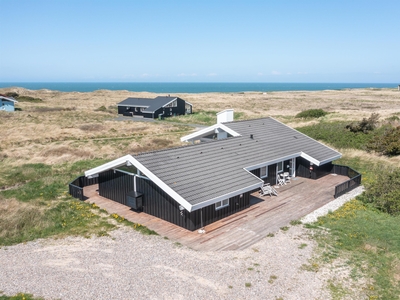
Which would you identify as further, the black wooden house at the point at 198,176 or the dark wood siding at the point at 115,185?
the dark wood siding at the point at 115,185

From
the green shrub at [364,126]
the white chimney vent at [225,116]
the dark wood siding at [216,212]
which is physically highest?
the white chimney vent at [225,116]

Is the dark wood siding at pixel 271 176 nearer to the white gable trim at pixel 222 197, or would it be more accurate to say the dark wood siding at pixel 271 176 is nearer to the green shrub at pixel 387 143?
the white gable trim at pixel 222 197

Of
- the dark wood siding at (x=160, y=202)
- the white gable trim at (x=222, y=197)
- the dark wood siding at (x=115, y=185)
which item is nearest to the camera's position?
the white gable trim at (x=222, y=197)

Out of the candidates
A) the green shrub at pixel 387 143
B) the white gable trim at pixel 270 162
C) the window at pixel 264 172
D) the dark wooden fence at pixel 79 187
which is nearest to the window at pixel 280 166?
the white gable trim at pixel 270 162

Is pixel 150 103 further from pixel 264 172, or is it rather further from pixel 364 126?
pixel 264 172

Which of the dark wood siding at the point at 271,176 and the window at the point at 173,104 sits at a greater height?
the window at the point at 173,104

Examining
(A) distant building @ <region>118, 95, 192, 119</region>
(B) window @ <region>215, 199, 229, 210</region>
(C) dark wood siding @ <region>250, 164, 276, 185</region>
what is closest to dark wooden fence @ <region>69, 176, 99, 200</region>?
(B) window @ <region>215, 199, 229, 210</region>
